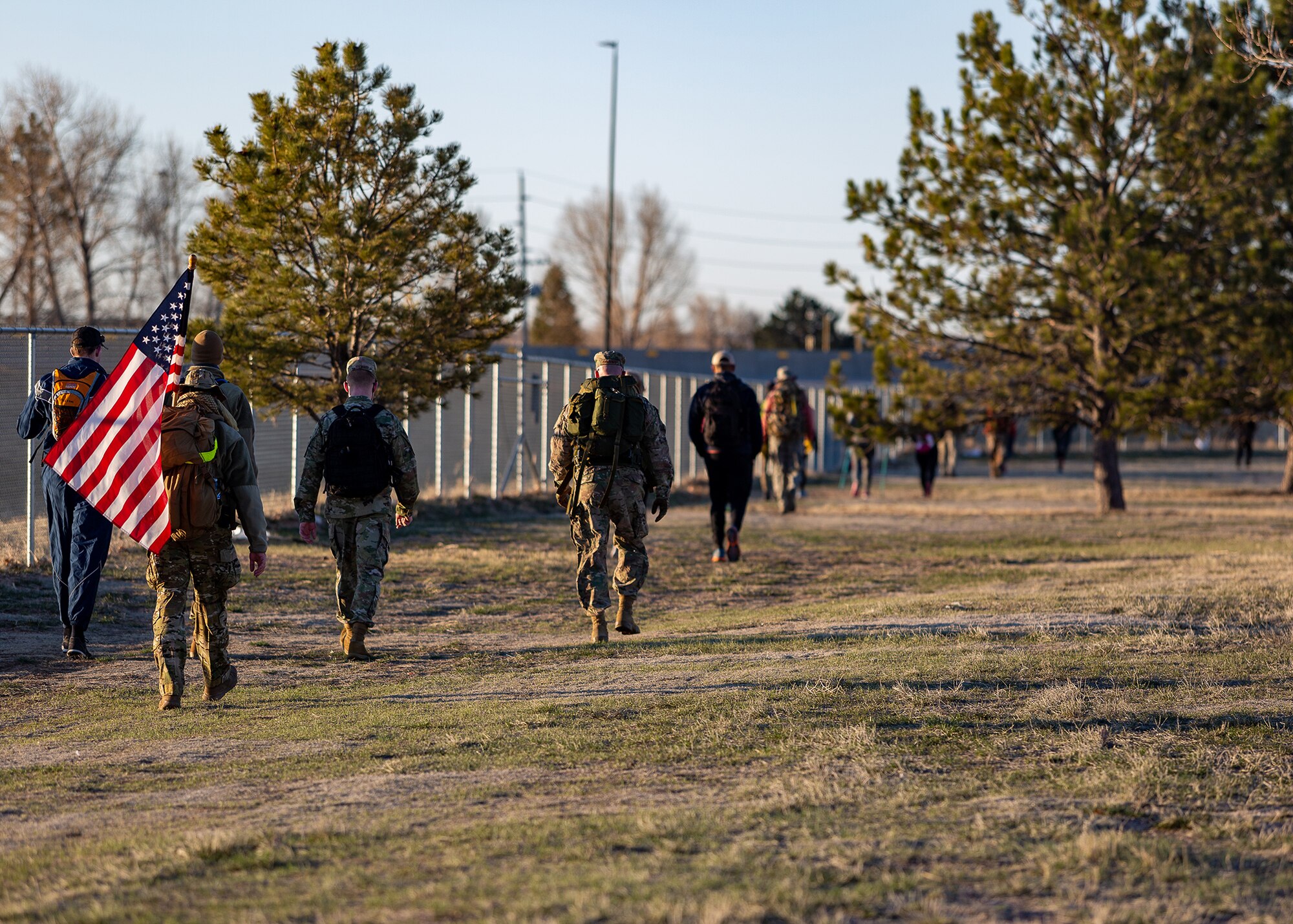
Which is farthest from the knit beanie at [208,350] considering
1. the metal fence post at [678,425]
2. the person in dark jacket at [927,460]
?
the metal fence post at [678,425]

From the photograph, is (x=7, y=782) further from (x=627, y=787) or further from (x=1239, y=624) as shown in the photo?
(x=1239, y=624)

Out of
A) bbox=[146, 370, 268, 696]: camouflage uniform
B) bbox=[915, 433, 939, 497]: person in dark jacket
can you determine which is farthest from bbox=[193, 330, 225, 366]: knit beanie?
bbox=[915, 433, 939, 497]: person in dark jacket

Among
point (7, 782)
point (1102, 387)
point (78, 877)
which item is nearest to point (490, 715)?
point (7, 782)

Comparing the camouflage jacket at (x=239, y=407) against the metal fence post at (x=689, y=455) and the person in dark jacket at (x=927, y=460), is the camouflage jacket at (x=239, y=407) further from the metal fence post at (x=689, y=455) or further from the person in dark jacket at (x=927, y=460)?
the metal fence post at (x=689, y=455)

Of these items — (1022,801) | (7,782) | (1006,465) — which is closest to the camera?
(1022,801)

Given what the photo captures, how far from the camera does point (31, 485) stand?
1312 cm

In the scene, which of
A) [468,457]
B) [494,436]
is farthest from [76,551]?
[494,436]

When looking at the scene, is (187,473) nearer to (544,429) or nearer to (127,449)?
(127,449)

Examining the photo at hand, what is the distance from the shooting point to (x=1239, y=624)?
972 centimetres

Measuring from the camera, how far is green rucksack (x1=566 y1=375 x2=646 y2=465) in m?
9.48

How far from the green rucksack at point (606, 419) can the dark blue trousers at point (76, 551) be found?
3094mm

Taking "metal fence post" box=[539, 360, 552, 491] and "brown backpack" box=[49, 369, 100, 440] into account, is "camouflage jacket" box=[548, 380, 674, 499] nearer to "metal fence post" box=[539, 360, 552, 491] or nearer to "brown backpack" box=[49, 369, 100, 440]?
"brown backpack" box=[49, 369, 100, 440]

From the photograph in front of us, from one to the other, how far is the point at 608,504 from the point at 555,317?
91717mm

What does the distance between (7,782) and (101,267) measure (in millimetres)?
48409
